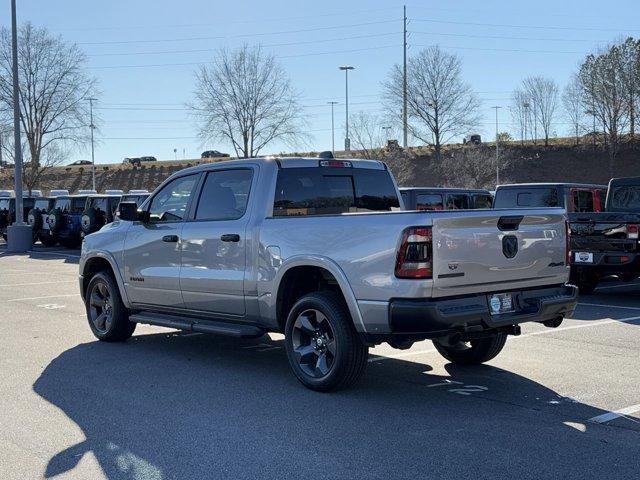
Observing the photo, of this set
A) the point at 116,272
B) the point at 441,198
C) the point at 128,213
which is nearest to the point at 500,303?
the point at 128,213

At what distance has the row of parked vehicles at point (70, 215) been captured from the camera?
79.8 ft

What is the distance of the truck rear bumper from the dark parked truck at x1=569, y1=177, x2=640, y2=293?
20.2ft

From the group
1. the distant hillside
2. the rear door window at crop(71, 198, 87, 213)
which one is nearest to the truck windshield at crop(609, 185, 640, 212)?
the rear door window at crop(71, 198, 87, 213)

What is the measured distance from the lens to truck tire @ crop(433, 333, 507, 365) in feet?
22.8

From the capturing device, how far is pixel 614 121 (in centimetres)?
6034

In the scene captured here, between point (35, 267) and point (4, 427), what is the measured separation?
15509 millimetres

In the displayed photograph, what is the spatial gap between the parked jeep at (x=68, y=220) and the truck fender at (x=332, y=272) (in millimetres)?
21100

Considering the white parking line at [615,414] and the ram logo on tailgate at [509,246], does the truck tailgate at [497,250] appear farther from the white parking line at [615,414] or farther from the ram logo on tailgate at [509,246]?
the white parking line at [615,414]

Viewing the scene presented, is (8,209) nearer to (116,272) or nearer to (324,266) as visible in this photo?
(116,272)

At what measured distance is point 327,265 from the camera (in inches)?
232

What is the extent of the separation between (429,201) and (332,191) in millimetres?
9373

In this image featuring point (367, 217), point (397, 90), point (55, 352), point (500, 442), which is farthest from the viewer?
point (397, 90)

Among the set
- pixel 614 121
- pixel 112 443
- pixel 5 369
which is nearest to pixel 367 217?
pixel 112 443

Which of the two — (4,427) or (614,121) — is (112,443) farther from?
(614,121)
